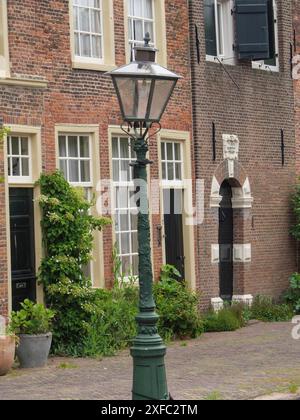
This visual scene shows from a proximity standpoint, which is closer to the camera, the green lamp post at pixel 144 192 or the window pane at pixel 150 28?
the green lamp post at pixel 144 192

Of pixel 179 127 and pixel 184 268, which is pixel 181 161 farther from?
pixel 184 268

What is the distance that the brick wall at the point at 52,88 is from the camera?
1581 centimetres

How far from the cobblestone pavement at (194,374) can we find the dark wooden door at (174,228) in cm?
194

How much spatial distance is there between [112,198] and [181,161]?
2365 mm

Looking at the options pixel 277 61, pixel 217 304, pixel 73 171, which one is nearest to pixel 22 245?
pixel 73 171

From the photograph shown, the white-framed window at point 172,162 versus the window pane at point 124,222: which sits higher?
the white-framed window at point 172,162

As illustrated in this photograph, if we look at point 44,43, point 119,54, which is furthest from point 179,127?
point 44,43

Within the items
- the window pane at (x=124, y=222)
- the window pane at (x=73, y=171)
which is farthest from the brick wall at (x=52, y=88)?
the window pane at (x=124, y=222)

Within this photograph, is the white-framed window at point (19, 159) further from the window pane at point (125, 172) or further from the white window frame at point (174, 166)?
the white window frame at point (174, 166)

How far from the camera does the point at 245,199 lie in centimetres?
2078

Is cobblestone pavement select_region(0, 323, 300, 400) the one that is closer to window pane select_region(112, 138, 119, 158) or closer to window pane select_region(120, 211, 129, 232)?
window pane select_region(120, 211, 129, 232)
